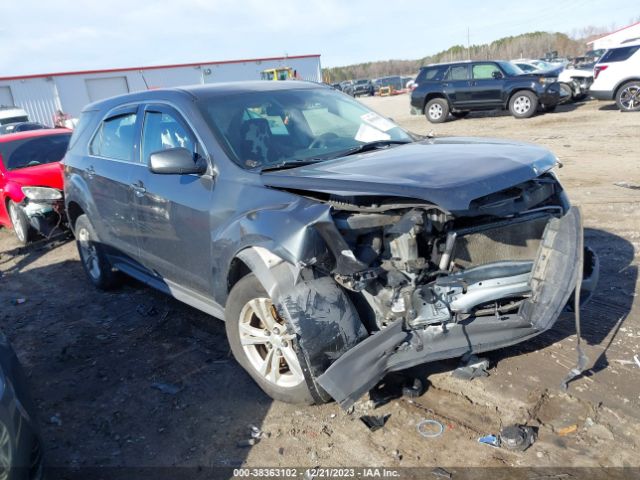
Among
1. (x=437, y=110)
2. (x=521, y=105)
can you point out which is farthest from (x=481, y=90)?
(x=437, y=110)

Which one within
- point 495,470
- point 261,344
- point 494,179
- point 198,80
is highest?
point 198,80

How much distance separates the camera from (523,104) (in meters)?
16.5

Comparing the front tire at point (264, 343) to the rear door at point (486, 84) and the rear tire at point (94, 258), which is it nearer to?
the rear tire at point (94, 258)

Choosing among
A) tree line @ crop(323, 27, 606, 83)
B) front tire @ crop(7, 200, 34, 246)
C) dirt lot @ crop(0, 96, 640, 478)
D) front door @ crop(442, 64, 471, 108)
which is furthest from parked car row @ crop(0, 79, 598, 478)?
tree line @ crop(323, 27, 606, 83)

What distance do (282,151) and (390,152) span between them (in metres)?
0.74

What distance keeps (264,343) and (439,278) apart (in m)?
1.16

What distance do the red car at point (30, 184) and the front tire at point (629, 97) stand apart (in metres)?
14.7

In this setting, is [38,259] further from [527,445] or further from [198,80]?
[198,80]

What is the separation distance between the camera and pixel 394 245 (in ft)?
9.83

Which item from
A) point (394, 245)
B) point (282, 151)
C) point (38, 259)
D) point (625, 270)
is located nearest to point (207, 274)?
point (282, 151)

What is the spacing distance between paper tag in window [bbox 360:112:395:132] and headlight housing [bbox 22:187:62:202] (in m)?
5.10

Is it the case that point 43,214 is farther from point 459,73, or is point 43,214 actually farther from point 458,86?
point 459,73

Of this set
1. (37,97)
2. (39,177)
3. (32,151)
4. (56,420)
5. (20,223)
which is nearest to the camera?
(56,420)

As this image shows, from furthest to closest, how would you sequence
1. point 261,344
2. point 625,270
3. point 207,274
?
point 625,270 < point 207,274 < point 261,344
